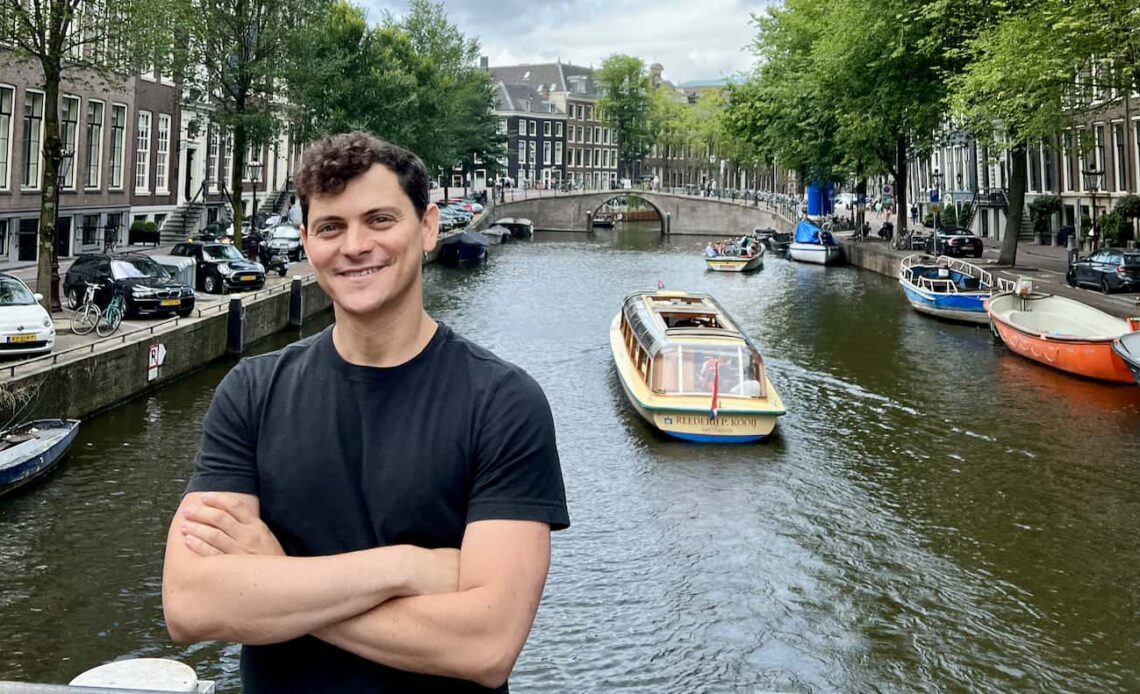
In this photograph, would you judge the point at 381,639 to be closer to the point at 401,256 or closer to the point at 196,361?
the point at 401,256

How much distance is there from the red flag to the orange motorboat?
8.28 meters

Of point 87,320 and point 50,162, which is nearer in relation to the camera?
point 87,320

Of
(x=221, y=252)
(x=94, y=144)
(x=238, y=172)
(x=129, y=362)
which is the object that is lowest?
(x=129, y=362)

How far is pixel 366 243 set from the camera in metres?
2.31

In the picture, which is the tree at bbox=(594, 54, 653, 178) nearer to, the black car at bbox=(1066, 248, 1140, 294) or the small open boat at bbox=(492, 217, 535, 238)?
the small open boat at bbox=(492, 217, 535, 238)

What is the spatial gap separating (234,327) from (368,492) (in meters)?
21.1

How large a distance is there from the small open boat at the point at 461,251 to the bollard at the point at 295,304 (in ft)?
71.4

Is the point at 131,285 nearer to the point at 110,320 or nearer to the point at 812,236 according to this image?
the point at 110,320

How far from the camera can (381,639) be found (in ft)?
6.95

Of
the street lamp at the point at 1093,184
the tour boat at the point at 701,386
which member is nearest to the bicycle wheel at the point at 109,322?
the tour boat at the point at 701,386

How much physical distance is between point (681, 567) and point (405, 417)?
9613 mm

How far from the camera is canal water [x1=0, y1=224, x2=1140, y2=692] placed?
9.13m

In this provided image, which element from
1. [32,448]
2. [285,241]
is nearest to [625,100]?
[285,241]

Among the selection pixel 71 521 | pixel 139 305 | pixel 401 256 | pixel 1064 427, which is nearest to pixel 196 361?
pixel 139 305
